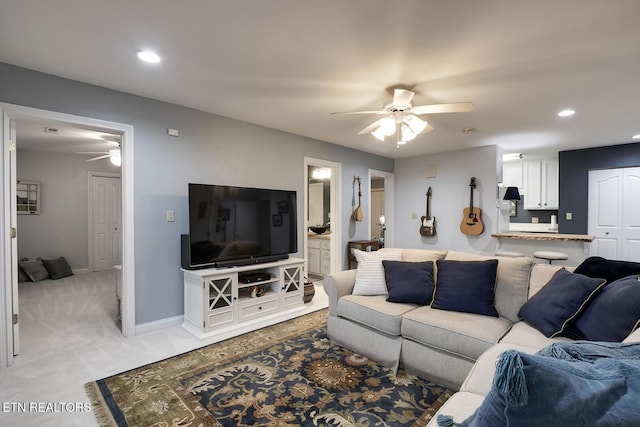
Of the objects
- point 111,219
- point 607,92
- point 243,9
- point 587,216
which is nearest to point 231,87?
point 243,9

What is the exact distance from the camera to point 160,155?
125 inches

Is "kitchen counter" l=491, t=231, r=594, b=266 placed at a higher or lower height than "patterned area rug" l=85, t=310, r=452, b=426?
higher

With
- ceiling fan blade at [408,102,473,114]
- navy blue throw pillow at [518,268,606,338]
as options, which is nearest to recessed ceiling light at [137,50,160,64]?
ceiling fan blade at [408,102,473,114]

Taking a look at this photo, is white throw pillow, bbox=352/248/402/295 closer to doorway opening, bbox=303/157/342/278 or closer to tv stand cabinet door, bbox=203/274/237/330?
tv stand cabinet door, bbox=203/274/237/330

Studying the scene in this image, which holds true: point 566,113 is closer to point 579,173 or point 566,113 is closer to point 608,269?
point 608,269

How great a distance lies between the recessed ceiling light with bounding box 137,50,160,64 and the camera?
220 cm

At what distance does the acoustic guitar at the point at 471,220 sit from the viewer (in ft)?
17.2

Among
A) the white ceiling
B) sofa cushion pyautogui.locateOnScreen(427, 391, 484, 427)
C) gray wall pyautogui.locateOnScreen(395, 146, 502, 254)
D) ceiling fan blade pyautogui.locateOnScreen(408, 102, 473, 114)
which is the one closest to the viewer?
sofa cushion pyautogui.locateOnScreen(427, 391, 484, 427)

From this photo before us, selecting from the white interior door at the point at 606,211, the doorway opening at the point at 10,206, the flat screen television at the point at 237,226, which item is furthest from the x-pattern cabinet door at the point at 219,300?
the white interior door at the point at 606,211

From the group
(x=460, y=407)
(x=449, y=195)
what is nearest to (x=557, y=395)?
(x=460, y=407)

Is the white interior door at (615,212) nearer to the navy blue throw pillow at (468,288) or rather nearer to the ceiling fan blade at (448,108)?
the navy blue throw pillow at (468,288)

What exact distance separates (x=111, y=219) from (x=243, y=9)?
20.9 feet

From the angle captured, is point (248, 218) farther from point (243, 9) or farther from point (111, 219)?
point (111, 219)

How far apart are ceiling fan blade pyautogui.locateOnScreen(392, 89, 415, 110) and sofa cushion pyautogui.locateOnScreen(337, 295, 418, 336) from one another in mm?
1707
